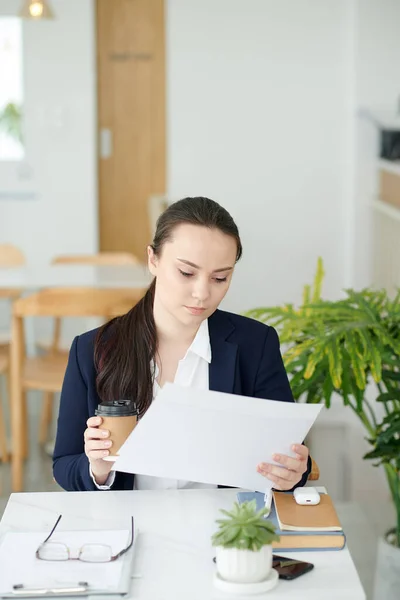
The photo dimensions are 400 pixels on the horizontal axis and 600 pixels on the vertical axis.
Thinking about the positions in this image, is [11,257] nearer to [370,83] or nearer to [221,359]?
[370,83]

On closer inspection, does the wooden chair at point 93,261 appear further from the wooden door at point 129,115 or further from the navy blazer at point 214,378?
the navy blazer at point 214,378

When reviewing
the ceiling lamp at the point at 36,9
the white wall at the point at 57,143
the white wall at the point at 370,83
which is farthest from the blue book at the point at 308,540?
the white wall at the point at 57,143

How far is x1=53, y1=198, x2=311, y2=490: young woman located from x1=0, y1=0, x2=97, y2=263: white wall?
455 centimetres

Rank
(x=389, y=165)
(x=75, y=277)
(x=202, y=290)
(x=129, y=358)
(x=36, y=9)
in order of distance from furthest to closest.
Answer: (x=389, y=165) → (x=36, y=9) → (x=75, y=277) → (x=129, y=358) → (x=202, y=290)

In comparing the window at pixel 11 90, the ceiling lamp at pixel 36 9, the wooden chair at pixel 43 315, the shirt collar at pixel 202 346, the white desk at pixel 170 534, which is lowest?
the wooden chair at pixel 43 315

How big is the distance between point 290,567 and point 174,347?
2.12 ft

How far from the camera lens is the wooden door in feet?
21.2

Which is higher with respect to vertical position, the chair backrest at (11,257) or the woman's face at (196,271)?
the woman's face at (196,271)

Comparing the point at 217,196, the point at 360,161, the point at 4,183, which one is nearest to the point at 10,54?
the point at 4,183

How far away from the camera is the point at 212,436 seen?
1.57 metres

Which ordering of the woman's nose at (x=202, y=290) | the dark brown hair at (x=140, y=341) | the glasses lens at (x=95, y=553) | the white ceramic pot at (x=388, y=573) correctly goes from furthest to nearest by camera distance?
the white ceramic pot at (x=388, y=573)
the dark brown hair at (x=140, y=341)
the woman's nose at (x=202, y=290)
the glasses lens at (x=95, y=553)

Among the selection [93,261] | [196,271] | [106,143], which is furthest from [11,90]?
[196,271]

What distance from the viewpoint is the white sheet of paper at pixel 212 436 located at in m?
1.50

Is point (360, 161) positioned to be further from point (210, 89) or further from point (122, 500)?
point (122, 500)
